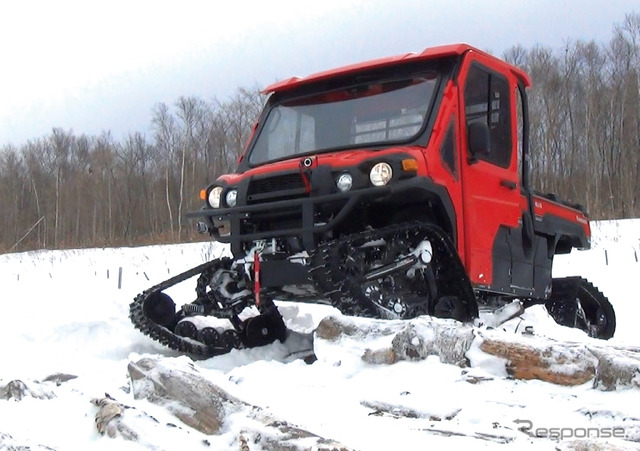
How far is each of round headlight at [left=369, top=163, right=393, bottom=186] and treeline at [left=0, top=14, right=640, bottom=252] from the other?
2143cm

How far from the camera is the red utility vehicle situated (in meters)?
5.46

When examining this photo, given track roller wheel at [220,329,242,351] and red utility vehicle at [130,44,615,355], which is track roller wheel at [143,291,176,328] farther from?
track roller wheel at [220,329,242,351]

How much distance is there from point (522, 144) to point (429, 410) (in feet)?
14.3

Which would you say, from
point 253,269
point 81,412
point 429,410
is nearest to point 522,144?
point 253,269

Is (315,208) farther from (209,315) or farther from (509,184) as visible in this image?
(509,184)

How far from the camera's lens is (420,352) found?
4090mm

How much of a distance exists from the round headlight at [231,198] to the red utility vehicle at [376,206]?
0.01 meters

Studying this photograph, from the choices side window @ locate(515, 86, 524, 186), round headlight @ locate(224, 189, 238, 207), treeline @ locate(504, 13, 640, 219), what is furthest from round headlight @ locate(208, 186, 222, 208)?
treeline @ locate(504, 13, 640, 219)

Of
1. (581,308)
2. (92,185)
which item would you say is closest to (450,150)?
(581,308)

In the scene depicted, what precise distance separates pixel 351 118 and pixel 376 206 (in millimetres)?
895

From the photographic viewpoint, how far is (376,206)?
19.1 feet

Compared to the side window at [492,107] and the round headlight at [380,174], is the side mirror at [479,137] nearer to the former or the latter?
the side window at [492,107]

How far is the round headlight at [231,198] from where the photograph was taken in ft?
20.1

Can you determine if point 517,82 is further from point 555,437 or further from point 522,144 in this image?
point 555,437
